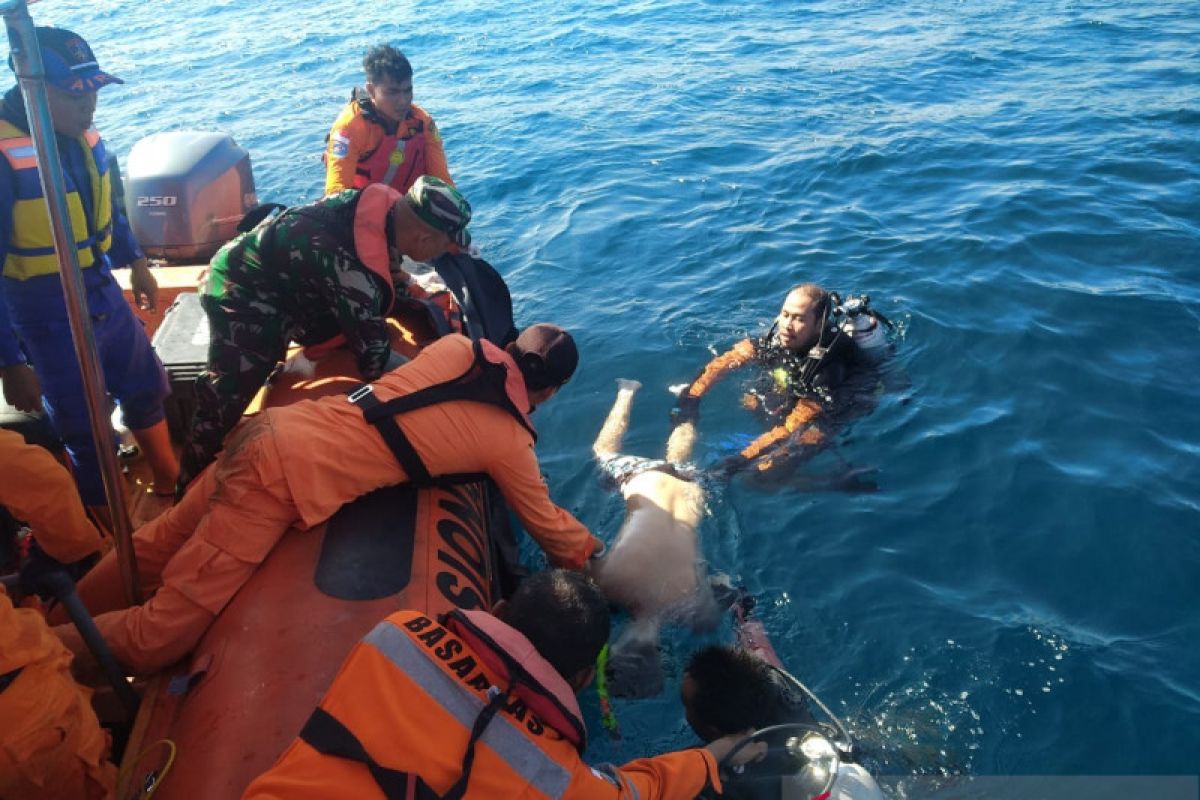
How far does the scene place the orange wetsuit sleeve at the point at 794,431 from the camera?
15.7 feet

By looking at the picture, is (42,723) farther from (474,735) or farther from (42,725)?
(474,735)

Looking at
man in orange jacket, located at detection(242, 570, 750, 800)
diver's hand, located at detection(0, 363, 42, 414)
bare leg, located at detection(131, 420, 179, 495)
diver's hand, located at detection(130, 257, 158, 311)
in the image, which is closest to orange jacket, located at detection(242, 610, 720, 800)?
man in orange jacket, located at detection(242, 570, 750, 800)

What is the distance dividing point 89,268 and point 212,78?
11.9 meters

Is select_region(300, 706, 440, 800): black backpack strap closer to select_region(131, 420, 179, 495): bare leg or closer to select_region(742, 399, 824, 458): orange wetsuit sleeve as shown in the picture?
select_region(131, 420, 179, 495): bare leg

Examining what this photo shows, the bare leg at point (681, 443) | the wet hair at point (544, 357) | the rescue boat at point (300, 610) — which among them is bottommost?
the bare leg at point (681, 443)

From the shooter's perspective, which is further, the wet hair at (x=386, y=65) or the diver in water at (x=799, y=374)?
the wet hair at (x=386, y=65)

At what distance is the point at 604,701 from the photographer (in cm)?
309

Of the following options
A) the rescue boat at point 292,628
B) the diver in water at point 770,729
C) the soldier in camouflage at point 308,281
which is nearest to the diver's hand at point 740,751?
the diver in water at point 770,729

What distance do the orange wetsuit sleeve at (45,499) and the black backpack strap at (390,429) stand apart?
2.93ft

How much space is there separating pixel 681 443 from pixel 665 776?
111 inches

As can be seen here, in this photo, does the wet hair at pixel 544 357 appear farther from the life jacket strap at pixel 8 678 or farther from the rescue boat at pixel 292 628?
the life jacket strap at pixel 8 678

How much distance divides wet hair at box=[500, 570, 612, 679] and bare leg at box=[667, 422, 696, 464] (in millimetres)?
2526

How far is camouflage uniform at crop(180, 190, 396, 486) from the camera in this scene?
341 centimetres

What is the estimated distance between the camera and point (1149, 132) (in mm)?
8383
